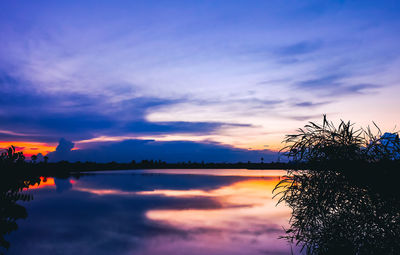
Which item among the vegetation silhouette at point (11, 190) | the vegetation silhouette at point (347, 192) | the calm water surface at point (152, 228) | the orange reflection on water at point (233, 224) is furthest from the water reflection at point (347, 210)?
the vegetation silhouette at point (11, 190)

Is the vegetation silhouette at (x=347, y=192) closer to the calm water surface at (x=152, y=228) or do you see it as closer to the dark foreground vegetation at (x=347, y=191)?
the dark foreground vegetation at (x=347, y=191)

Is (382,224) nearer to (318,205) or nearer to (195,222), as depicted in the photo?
(318,205)

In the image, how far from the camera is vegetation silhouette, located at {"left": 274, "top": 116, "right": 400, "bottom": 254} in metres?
11.2

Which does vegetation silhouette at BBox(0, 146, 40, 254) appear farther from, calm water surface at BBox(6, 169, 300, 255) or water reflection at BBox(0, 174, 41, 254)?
calm water surface at BBox(6, 169, 300, 255)

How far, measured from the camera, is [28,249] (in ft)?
64.6

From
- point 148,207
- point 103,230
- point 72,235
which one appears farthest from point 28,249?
point 148,207

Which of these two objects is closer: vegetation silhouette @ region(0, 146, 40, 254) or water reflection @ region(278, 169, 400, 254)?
vegetation silhouette @ region(0, 146, 40, 254)

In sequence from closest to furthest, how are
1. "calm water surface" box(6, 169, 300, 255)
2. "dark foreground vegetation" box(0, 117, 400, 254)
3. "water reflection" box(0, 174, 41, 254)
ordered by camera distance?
"water reflection" box(0, 174, 41, 254) < "dark foreground vegetation" box(0, 117, 400, 254) < "calm water surface" box(6, 169, 300, 255)

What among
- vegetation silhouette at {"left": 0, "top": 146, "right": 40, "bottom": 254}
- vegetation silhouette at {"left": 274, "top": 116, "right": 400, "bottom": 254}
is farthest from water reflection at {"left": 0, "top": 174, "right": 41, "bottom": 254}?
vegetation silhouette at {"left": 274, "top": 116, "right": 400, "bottom": 254}

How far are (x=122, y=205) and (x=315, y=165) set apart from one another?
30996 millimetres

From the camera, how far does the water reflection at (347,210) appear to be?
11.2 m

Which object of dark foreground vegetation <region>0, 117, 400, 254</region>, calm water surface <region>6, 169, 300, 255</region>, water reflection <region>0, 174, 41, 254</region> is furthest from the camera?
→ calm water surface <region>6, 169, 300, 255</region>

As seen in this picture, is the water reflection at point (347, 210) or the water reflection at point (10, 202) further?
the water reflection at point (347, 210)

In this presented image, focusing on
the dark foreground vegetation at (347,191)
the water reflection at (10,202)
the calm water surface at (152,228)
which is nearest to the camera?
the water reflection at (10,202)
